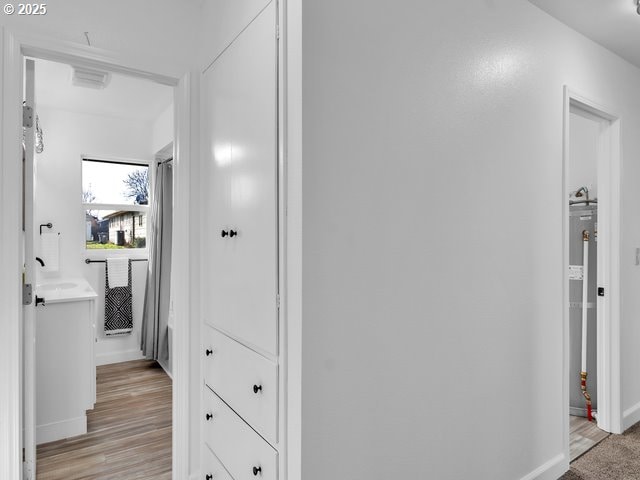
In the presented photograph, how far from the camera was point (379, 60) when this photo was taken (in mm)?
1452

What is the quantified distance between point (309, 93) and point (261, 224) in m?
0.50

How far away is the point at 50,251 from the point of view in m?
3.88

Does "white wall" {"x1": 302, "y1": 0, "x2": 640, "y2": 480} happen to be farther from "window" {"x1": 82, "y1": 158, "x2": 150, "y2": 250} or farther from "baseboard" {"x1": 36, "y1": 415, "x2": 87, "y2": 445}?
"window" {"x1": 82, "y1": 158, "x2": 150, "y2": 250}

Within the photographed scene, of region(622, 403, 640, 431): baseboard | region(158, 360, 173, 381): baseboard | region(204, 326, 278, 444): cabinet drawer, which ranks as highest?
region(204, 326, 278, 444): cabinet drawer

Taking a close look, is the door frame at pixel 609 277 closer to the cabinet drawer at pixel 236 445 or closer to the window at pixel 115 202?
the cabinet drawer at pixel 236 445

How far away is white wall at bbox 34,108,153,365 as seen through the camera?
3.97m

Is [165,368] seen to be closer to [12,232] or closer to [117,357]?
[117,357]

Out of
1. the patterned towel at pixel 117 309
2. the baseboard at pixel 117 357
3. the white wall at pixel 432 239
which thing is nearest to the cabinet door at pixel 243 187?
the white wall at pixel 432 239

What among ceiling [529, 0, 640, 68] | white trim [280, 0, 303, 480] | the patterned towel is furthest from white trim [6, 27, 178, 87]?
the patterned towel

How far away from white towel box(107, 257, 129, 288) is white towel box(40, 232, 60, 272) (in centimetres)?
49

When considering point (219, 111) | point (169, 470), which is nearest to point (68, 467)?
point (169, 470)

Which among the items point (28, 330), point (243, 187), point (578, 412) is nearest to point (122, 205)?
point (28, 330)

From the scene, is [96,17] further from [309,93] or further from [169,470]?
[169,470]

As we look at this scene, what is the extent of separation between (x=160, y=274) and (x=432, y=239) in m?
3.34
